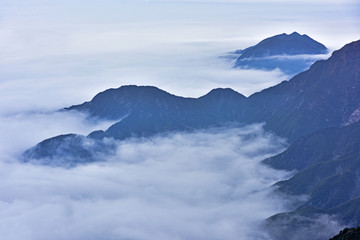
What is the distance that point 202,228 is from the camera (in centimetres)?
18662

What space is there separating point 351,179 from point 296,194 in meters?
21.3

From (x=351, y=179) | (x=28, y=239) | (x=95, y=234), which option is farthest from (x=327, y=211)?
(x=28, y=239)

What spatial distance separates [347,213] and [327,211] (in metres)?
6.59

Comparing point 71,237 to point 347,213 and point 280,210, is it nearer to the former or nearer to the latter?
point 280,210

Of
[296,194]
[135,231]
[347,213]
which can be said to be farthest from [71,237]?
[347,213]

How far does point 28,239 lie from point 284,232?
9798 centimetres

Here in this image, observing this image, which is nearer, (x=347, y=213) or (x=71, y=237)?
(x=347, y=213)

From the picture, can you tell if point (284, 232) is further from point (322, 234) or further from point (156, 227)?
point (156, 227)

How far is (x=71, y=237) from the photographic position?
19100cm

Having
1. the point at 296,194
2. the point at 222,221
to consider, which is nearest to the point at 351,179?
the point at 296,194

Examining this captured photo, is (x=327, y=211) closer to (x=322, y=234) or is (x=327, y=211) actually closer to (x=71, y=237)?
(x=322, y=234)

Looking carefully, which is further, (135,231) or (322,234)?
(135,231)

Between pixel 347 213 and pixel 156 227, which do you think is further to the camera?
pixel 156 227

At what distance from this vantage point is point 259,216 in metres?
188
